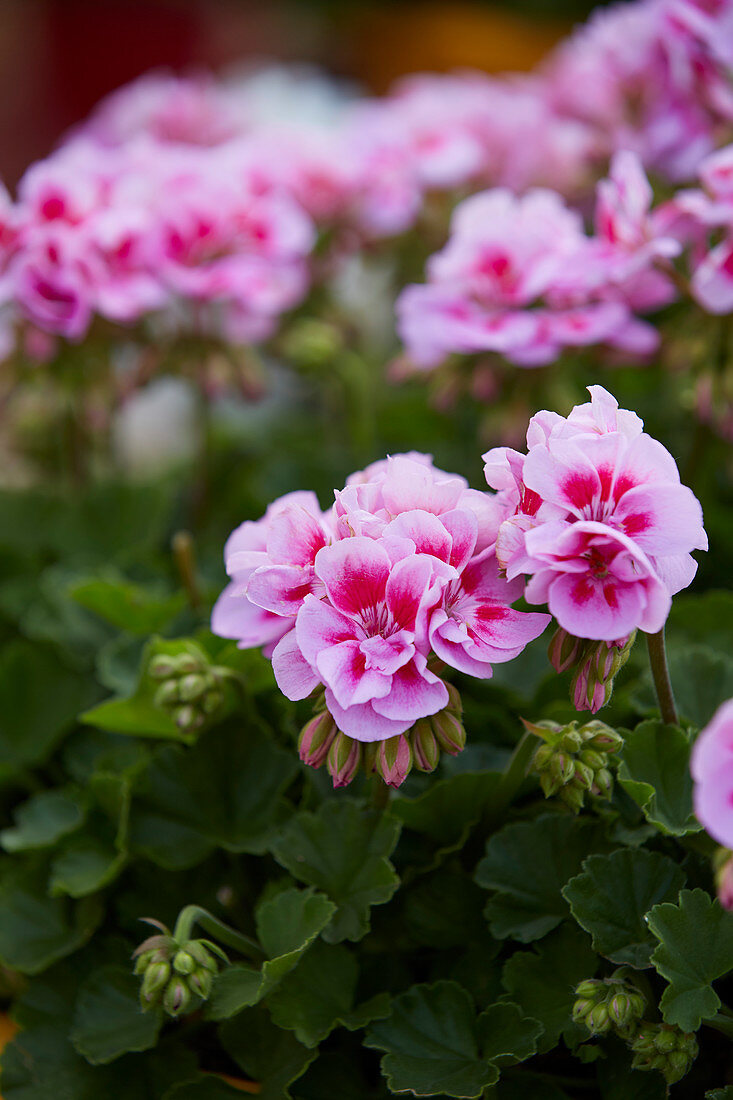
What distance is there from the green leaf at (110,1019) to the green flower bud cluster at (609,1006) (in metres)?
0.26

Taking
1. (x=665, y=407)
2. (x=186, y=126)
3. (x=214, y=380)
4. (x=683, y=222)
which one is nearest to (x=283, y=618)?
(x=683, y=222)

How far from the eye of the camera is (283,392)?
212 centimetres

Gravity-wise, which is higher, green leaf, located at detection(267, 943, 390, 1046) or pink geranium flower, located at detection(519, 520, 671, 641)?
pink geranium flower, located at detection(519, 520, 671, 641)

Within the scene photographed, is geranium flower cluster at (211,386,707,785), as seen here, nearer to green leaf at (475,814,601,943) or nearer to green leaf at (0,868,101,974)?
green leaf at (475,814,601,943)

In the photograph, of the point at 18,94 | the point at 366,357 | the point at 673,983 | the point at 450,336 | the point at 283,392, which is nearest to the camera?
the point at 673,983

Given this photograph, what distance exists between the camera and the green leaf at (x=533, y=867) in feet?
2.00

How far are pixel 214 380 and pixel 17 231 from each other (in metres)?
0.28

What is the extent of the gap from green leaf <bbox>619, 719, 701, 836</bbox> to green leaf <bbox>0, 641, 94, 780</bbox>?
1.56 ft

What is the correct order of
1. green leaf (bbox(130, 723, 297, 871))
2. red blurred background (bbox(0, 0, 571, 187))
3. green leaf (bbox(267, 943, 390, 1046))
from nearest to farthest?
green leaf (bbox(267, 943, 390, 1046)), green leaf (bbox(130, 723, 297, 871)), red blurred background (bbox(0, 0, 571, 187))

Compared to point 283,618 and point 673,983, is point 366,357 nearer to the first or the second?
point 283,618

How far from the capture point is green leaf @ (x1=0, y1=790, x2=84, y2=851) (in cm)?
74

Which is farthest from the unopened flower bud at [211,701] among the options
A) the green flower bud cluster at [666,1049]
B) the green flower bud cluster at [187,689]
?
the green flower bud cluster at [666,1049]

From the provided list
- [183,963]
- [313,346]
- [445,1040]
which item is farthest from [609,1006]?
[313,346]

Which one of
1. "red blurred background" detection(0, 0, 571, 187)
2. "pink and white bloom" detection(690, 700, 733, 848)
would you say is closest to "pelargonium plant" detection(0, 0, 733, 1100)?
"pink and white bloom" detection(690, 700, 733, 848)
